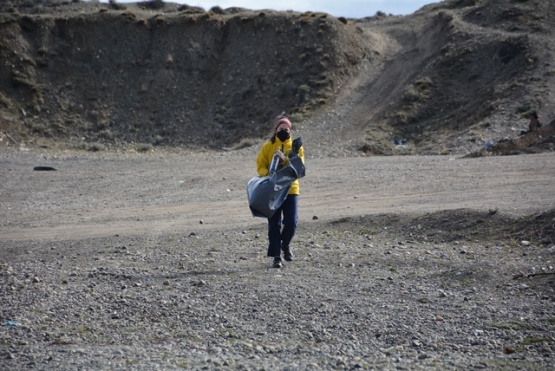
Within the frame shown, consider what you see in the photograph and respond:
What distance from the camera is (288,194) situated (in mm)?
10344

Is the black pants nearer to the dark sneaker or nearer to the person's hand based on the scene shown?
the dark sneaker

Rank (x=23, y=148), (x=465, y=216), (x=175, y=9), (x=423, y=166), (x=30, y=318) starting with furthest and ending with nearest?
1. (x=175, y=9)
2. (x=23, y=148)
3. (x=423, y=166)
4. (x=465, y=216)
5. (x=30, y=318)

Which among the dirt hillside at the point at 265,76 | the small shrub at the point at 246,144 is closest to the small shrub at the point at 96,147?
the dirt hillside at the point at 265,76

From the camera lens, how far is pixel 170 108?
4169 cm

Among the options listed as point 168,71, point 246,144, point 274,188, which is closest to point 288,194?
point 274,188

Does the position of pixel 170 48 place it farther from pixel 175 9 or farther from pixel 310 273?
pixel 310 273

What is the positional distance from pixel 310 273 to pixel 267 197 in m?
1.01

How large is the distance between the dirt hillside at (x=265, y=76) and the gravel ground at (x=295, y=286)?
17.3 m

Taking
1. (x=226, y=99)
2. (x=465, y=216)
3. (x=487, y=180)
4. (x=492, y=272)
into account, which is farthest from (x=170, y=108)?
Answer: (x=492, y=272)

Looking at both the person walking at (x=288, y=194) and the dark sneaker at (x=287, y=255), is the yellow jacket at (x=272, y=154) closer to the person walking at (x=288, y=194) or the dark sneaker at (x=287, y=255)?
the person walking at (x=288, y=194)

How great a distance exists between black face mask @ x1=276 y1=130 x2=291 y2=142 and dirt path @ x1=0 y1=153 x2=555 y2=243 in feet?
13.5

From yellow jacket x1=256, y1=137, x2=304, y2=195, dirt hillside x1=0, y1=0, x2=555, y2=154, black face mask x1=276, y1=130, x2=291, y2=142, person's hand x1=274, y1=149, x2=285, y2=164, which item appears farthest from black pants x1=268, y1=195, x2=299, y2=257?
dirt hillside x1=0, y1=0, x2=555, y2=154

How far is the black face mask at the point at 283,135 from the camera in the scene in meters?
10.4

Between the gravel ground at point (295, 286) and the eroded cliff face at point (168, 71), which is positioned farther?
the eroded cliff face at point (168, 71)
